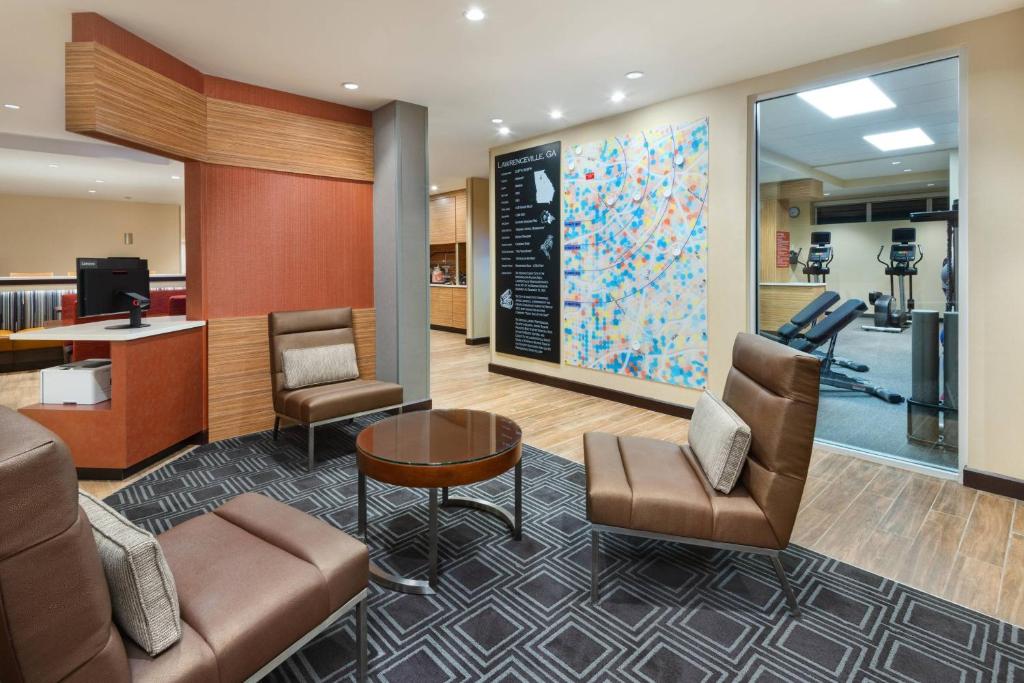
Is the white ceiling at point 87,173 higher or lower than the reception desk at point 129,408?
→ higher

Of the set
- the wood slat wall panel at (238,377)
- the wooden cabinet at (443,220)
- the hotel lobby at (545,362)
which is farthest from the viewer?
the wooden cabinet at (443,220)

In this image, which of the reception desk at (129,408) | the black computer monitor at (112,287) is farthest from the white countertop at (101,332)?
the black computer monitor at (112,287)

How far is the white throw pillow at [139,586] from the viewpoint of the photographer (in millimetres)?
1188

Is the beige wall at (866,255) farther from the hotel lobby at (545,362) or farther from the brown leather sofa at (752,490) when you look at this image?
the brown leather sofa at (752,490)

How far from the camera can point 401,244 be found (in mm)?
4652

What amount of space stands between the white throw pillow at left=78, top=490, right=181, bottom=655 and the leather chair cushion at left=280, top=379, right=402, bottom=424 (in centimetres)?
240

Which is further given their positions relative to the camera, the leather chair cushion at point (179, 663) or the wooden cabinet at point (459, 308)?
the wooden cabinet at point (459, 308)

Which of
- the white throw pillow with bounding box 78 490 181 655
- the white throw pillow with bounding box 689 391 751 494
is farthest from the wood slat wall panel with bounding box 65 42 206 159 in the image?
the white throw pillow with bounding box 689 391 751 494

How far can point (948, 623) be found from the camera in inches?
79.4

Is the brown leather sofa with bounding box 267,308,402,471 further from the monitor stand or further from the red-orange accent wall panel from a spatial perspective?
the monitor stand

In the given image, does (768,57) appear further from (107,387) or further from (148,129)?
(107,387)

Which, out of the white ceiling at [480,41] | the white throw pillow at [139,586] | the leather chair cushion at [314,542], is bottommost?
the leather chair cushion at [314,542]

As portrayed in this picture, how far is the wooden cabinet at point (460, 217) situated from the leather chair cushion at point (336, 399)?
5.90m

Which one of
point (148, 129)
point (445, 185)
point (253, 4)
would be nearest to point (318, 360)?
point (148, 129)
